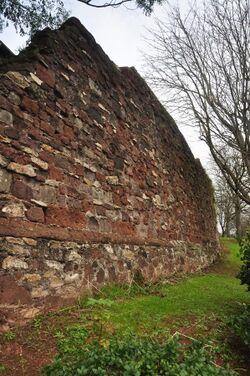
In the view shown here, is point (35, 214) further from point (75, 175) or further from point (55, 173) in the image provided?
point (75, 175)

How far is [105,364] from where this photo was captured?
222 cm

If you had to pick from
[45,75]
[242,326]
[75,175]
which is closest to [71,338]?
[242,326]

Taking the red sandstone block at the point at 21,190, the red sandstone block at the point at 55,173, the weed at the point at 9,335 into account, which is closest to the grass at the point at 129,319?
the weed at the point at 9,335

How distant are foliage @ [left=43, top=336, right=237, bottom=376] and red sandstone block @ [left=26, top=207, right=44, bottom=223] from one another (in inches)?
68.8

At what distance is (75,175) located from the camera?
484 centimetres

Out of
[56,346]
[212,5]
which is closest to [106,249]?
[56,346]

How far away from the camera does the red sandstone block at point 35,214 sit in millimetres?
3933

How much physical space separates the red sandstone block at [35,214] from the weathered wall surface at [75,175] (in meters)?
0.01

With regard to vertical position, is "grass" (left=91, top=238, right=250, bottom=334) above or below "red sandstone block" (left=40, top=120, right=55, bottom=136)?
below

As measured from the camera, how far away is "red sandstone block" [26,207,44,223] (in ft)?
12.9

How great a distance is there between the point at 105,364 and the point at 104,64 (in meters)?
5.16

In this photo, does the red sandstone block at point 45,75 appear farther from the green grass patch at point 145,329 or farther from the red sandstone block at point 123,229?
the green grass patch at point 145,329

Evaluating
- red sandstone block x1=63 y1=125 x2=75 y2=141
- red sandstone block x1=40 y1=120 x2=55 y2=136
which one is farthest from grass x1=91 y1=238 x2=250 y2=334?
red sandstone block x1=40 y1=120 x2=55 y2=136

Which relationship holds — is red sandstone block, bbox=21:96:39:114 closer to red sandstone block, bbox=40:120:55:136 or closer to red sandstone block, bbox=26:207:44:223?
red sandstone block, bbox=40:120:55:136
